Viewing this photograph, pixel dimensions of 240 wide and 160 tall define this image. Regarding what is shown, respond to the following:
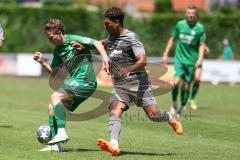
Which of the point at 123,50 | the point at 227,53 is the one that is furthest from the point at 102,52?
the point at 227,53

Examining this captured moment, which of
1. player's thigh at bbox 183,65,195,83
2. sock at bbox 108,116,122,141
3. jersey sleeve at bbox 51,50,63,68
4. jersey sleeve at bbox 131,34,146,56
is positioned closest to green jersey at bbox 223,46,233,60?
player's thigh at bbox 183,65,195,83

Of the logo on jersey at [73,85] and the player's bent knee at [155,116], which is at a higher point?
the logo on jersey at [73,85]

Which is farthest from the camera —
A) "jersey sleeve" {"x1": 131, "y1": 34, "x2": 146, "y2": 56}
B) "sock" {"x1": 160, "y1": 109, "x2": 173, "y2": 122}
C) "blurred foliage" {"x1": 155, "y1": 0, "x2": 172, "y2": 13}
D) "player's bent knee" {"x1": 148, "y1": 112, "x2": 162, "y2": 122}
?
"blurred foliage" {"x1": 155, "y1": 0, "x2": 172, "y2": 13}

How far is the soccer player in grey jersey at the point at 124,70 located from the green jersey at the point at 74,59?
40cm

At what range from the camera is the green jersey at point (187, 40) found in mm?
18250

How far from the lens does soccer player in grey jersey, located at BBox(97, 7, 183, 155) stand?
34.8 ft

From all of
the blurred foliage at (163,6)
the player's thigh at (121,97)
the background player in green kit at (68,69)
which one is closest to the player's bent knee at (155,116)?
the player's thigh at (121,97)

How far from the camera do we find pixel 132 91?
430 inches

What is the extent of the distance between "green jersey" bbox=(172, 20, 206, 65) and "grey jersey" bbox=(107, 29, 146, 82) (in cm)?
750

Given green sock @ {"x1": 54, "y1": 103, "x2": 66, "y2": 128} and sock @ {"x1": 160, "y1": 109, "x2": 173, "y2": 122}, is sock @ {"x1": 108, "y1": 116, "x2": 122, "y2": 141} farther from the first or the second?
sock @ {"x1": 160, "y1": 109, "x2": 173, "y2": 122}

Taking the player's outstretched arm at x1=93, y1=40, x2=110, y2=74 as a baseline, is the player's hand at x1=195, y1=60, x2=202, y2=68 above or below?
below

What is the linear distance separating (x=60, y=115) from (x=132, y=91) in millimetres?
1099

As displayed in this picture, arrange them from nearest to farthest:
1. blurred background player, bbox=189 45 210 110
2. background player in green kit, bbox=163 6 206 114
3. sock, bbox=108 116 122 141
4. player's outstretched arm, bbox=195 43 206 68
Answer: sock, bbox=108 116 122 141 < player's outstretched arm, bbox=195 43 206 68 < background player in green kit, bbox=163 6 206 114 < blurred background player, bbox=189 45 210 110

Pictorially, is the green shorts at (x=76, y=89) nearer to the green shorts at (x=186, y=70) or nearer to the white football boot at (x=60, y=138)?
the white football boot at (x=60, y=138)
